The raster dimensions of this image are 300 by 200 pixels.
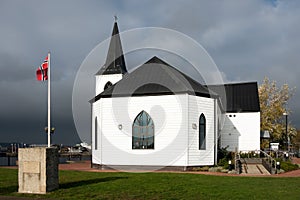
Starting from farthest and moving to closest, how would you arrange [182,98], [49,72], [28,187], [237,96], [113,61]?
[237,96] < [113,61] < [182,98] < [49,72] < [28,187]

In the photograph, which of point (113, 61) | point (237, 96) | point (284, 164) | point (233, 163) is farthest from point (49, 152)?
point (237, 96)

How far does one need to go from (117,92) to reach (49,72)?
12277mm

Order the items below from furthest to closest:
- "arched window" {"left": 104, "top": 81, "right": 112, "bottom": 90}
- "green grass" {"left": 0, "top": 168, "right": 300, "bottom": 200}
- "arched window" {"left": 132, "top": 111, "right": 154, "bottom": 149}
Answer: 1. "arched window" {"left": 104, "top": 81, "right": 112, "bottom": 90}
2. "arched window" {"left": 132, "top": 111, "right": 154, "bottom": 149}
3. "green grass" {"left": 0, "top": 168, "right": 300, "bottom": 200}

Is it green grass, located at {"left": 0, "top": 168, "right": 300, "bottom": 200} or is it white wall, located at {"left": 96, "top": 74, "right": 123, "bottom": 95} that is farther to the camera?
white wall, located at {"left": 96, "top": 74, "right": 123, "bottom": 95}

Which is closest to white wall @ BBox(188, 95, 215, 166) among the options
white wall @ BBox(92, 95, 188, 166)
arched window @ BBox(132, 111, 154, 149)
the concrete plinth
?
white wall @ BBox(92, 95, 188, 166)

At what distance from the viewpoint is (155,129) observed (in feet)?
88.8

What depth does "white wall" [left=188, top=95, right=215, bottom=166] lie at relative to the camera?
88.1 ft

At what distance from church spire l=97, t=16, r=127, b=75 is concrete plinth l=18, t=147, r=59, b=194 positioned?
22766 millimetres

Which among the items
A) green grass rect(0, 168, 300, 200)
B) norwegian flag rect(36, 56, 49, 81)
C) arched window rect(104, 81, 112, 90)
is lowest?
green grass rect(0, 168, 300, 200)

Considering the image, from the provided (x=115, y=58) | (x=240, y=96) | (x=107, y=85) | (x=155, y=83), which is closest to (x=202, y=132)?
(x=155, y=83)

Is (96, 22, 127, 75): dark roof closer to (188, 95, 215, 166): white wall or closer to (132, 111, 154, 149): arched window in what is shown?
(132, 111, 154, 149): arched window

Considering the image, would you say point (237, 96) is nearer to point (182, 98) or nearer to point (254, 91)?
point (254, 91)

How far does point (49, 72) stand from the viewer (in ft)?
53.4

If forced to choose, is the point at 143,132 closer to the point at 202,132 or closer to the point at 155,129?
the point at 155,129
